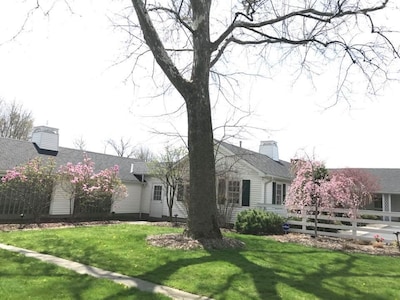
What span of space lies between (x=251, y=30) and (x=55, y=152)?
13764 millimetres

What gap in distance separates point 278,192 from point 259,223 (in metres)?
6.19

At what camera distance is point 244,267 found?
7.06 m

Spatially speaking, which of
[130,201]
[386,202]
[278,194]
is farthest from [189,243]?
[386,202]

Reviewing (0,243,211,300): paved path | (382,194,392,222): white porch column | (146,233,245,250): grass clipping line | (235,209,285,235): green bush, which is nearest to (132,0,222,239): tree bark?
(146,233,245,250): grass clipping line

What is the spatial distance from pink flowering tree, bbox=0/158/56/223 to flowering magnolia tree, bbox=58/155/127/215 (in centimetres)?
83

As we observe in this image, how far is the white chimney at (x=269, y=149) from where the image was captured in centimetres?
2492

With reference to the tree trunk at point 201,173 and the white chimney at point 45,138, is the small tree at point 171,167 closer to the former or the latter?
the white chimney at point 45,138

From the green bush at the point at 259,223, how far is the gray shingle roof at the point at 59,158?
9337mm

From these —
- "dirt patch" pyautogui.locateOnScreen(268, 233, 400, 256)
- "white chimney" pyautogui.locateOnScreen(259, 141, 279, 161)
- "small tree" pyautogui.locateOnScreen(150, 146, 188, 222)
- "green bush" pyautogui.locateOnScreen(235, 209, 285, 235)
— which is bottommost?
"dirt patch" pyautogui.locateOnScreen(268, 233, 400, 256)

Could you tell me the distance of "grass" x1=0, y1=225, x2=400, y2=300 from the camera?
5615mm

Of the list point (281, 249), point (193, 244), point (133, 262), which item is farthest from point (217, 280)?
point (281, 249)

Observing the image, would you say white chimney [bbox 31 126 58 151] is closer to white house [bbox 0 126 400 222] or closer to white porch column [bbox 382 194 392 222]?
white house [bbox 0 126 400 222]

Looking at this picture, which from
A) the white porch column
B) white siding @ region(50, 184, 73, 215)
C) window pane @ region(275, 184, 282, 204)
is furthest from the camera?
the white porch column

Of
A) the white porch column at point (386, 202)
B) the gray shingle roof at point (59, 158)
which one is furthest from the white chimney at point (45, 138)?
the white porch column at point (386, 202)
